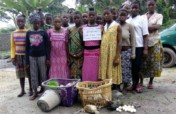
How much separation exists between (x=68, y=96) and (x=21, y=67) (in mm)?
1311

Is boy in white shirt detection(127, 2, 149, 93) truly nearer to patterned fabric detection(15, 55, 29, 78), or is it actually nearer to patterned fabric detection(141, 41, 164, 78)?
patterned fabric detection(141, 41, 164, 78)

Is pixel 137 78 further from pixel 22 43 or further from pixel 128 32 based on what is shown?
pixel 22 43

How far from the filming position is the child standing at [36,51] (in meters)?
5.00

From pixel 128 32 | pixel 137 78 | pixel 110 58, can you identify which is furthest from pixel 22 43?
pixel 137 78

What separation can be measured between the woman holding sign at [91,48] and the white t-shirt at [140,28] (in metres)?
0.82

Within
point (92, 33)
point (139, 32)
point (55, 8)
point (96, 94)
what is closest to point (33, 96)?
point (96, 94)

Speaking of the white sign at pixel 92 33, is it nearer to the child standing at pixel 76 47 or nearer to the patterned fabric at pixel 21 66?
the child standing at pixel 76 47

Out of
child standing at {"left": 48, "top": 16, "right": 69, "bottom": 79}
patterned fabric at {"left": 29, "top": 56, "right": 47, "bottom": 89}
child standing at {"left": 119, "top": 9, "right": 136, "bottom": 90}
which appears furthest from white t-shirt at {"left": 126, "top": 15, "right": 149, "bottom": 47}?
patterned fabric at {"left": 29, "top": 56, "right": 47, "bottom": 89}

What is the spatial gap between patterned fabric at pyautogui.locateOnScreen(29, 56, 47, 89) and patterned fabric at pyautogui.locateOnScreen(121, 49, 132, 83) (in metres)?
1.55

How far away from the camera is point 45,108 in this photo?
4.54 meters

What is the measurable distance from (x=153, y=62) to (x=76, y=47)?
1.68 metres

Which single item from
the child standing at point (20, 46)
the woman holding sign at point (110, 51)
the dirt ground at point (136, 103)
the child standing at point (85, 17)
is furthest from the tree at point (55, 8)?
the woman holding sign at point (110, 51)

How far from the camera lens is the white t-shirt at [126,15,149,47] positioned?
5258 mm

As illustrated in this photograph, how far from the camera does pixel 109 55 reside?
4.96m
